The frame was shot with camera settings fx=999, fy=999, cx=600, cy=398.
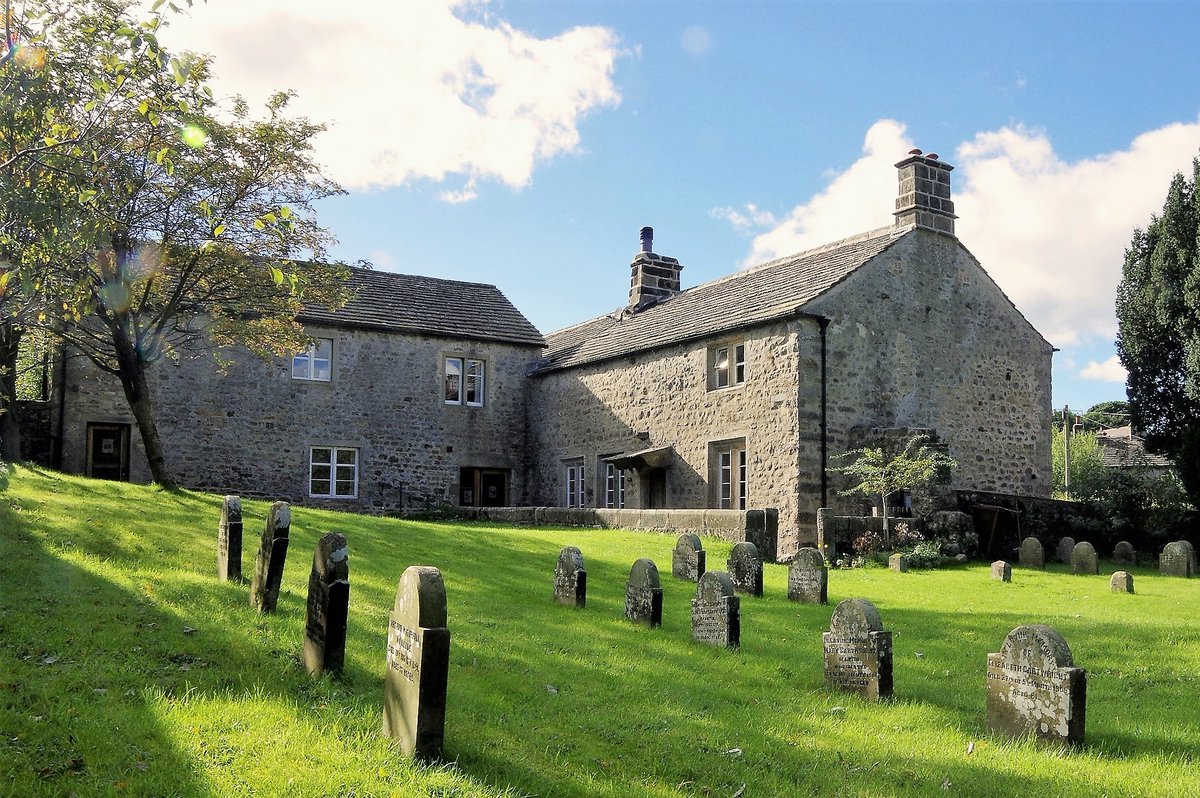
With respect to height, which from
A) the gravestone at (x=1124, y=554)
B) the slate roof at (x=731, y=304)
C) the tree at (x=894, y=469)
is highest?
the slate roof at (x=731, y=304)

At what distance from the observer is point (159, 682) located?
714cm

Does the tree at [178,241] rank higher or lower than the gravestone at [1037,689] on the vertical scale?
higher

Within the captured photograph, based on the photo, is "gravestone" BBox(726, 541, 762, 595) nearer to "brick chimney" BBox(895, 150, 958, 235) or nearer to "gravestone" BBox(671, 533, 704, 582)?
"gravestone" BBox(671, 533, 704, 582)

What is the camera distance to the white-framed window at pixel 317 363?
27891 millimetres

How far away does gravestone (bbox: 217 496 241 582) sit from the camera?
10.8 metres

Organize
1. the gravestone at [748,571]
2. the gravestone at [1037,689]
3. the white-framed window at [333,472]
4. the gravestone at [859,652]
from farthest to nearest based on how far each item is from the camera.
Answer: the white-framed window at [333,472] → the gravestone at [748,571] → the gravestone at [859,652] → the gravestone at [1037,689]

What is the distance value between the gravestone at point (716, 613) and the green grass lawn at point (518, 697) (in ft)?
0.74

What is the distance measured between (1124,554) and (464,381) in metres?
18.0

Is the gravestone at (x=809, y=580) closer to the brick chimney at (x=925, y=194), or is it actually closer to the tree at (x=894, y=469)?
the tree at (x=894, y=469)

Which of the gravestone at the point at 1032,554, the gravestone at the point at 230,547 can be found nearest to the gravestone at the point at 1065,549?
the gravestone at the point at 1032,554

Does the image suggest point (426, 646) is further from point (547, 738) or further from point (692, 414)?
point (692, 414)

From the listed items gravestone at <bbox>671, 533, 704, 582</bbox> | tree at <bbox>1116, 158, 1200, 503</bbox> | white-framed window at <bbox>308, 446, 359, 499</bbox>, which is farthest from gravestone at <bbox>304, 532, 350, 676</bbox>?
tree at <bbox>1116, 158, 1200, 503</bbox>

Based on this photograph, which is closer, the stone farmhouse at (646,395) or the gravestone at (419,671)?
the gravestone at (419,671)

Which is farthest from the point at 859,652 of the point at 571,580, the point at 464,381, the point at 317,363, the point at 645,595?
the point at 464,381
